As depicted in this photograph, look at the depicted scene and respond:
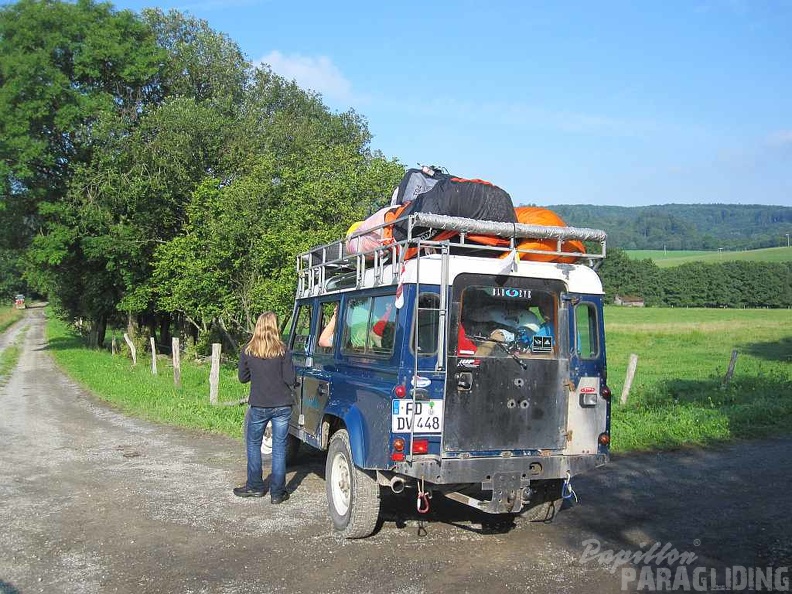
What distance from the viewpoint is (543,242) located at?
6172 millimetres

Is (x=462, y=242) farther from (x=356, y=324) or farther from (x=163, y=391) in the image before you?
(x=163, y=391)

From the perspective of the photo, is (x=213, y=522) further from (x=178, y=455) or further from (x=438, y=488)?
(x=178, y=455)

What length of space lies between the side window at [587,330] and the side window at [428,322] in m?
1.30

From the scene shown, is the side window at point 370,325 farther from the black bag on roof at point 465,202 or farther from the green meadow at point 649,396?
the green meadow at point 649,396

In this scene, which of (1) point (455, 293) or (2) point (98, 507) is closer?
(1) point (455, 293)

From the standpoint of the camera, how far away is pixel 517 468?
5.62 m

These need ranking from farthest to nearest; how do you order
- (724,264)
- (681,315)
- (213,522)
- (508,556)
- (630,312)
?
(724,264), (630,312), (681,315), (213,522), (508,556)

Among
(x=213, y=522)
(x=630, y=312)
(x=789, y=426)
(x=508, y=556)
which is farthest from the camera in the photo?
(x=630, y=312)

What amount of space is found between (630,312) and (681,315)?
20.1 feet

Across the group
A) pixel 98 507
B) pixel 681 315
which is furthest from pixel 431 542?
pixel 681 315

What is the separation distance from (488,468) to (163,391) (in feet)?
40.4

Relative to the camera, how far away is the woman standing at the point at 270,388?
23.5 ft

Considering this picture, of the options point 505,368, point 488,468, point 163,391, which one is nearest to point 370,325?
point 505,368

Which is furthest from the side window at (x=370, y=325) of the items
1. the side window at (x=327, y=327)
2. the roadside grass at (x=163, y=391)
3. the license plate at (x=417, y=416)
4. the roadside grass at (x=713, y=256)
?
the roadside grass at (x=713, y=256)
